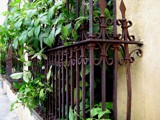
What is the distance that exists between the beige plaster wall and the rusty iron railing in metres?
0.04

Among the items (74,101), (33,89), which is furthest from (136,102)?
(33,89)

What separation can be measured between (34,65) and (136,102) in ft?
6.28

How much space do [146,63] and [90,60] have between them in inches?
13.6

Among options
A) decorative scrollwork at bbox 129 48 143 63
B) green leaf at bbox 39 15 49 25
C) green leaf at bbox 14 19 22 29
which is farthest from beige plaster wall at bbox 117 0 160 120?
green leaf at bbox 14 19 22 29

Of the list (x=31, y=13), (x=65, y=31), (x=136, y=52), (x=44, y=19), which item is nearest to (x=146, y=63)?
(x=136, y=52)

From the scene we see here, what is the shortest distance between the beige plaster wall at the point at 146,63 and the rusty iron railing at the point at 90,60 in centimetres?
4

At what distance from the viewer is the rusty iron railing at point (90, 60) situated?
1.45 meters

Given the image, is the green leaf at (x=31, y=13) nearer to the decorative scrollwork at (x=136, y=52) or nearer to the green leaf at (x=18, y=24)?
the green leaf at (x=18, y=24)

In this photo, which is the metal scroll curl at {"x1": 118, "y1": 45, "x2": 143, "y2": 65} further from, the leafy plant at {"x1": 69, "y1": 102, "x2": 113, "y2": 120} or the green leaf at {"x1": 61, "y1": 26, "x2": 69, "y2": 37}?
the green leaf at {"x1": 61, "y1": 26, "x2": 69, "y2": 37}

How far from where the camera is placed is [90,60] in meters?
1.45

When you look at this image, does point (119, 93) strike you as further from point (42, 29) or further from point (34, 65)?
point (34, 65)

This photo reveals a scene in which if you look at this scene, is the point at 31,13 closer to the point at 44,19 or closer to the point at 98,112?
the point at 44,19

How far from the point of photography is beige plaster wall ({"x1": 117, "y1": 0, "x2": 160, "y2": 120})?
133 centimetres

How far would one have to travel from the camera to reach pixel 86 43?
149 centimetres
